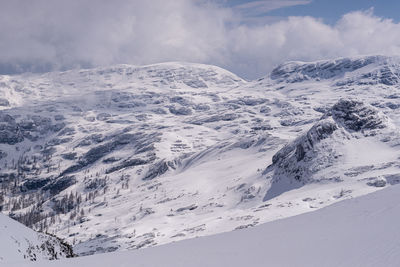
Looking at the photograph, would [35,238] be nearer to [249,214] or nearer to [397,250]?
[397,250]

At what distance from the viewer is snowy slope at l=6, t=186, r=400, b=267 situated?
22.0 m

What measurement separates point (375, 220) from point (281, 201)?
518ft

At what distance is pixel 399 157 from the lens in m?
195

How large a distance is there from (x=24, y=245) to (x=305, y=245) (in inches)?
1233

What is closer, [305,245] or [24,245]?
[305,245]

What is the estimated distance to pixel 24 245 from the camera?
139 ft

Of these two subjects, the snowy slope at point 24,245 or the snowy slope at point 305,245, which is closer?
the snowy slope at point 305,245

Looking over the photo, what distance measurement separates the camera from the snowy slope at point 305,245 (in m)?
22.0

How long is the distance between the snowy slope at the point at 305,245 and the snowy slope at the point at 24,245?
14.7 meters

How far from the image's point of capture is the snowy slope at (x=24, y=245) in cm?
3882

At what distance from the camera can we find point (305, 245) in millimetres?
25172

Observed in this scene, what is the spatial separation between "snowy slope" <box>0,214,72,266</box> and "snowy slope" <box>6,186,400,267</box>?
48.2 feet

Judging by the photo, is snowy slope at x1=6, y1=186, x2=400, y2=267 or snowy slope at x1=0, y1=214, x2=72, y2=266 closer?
snowy slope at x1=6, y1=186, x2=400, y2=267

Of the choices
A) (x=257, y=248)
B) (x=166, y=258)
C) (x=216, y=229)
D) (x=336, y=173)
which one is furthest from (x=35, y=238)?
(x=336, y=173)
